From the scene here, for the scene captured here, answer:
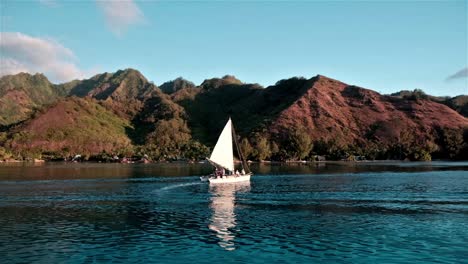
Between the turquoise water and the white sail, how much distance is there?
19718 mm

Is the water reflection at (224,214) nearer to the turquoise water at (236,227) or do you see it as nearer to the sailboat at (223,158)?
the turquoise water at (236,227)

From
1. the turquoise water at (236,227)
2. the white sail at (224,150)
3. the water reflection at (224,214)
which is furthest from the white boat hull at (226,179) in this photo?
the turquoise water at (236,227)

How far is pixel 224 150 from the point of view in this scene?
87625mm

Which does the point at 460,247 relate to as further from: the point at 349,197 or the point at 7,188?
the point at 7,188

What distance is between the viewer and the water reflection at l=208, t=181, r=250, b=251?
115 feet

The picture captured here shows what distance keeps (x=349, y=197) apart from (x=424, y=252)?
3151 centimetres

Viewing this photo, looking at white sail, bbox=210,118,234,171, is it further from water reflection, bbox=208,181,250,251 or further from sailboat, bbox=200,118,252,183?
water reflection, bbox=208,181,250,251

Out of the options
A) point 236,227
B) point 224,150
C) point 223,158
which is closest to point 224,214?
point 236,227

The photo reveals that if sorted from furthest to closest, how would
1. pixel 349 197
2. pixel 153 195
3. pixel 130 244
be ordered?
pixel 153 195 < pixel 349 197 < pixel 130 244

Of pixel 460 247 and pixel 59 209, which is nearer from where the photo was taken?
pixel 460 247

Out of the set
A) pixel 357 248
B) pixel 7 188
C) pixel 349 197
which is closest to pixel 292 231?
pixel 357 248

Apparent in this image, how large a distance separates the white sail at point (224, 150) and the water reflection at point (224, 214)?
10492 millimetres

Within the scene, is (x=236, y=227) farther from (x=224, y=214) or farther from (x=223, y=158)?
(x=223, y=158)

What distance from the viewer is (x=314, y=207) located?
52500 millimetres
